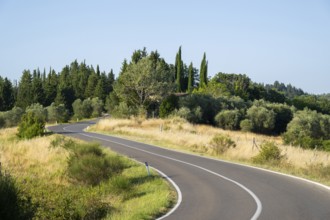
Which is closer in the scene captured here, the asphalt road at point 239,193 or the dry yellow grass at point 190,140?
the asphalt road at point 239,193

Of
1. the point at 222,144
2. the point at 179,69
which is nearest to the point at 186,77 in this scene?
the point at 179,69

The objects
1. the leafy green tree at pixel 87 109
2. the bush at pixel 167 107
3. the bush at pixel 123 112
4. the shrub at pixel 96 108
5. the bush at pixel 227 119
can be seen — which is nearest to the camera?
the bush at pixel 123 112

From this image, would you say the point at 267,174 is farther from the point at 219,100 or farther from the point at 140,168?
the point at 219,100

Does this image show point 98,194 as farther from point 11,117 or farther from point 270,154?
point 11,117

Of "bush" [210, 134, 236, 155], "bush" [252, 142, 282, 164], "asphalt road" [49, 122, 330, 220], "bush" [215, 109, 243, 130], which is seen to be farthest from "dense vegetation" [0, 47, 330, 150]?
"asphalt road" [49, 122, 330, 220]

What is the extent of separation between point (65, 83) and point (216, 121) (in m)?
47.5

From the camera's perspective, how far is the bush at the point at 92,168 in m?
19.3

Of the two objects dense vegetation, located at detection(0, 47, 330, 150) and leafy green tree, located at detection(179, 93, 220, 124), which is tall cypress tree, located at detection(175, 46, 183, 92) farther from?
leafy green tree, located at detection(179, 93, 220, 124)

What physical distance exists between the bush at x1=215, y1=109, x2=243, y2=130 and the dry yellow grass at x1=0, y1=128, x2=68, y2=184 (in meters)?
33.6

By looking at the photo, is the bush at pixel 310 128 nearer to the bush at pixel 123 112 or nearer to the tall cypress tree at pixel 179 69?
the bush at pixel 123 112

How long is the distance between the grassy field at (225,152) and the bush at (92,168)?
7.43 meters

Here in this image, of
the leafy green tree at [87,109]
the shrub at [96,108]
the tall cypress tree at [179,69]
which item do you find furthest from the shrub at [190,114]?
the tall cypress tree at [179,69]

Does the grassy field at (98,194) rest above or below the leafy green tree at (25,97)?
below

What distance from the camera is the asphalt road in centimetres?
1063
